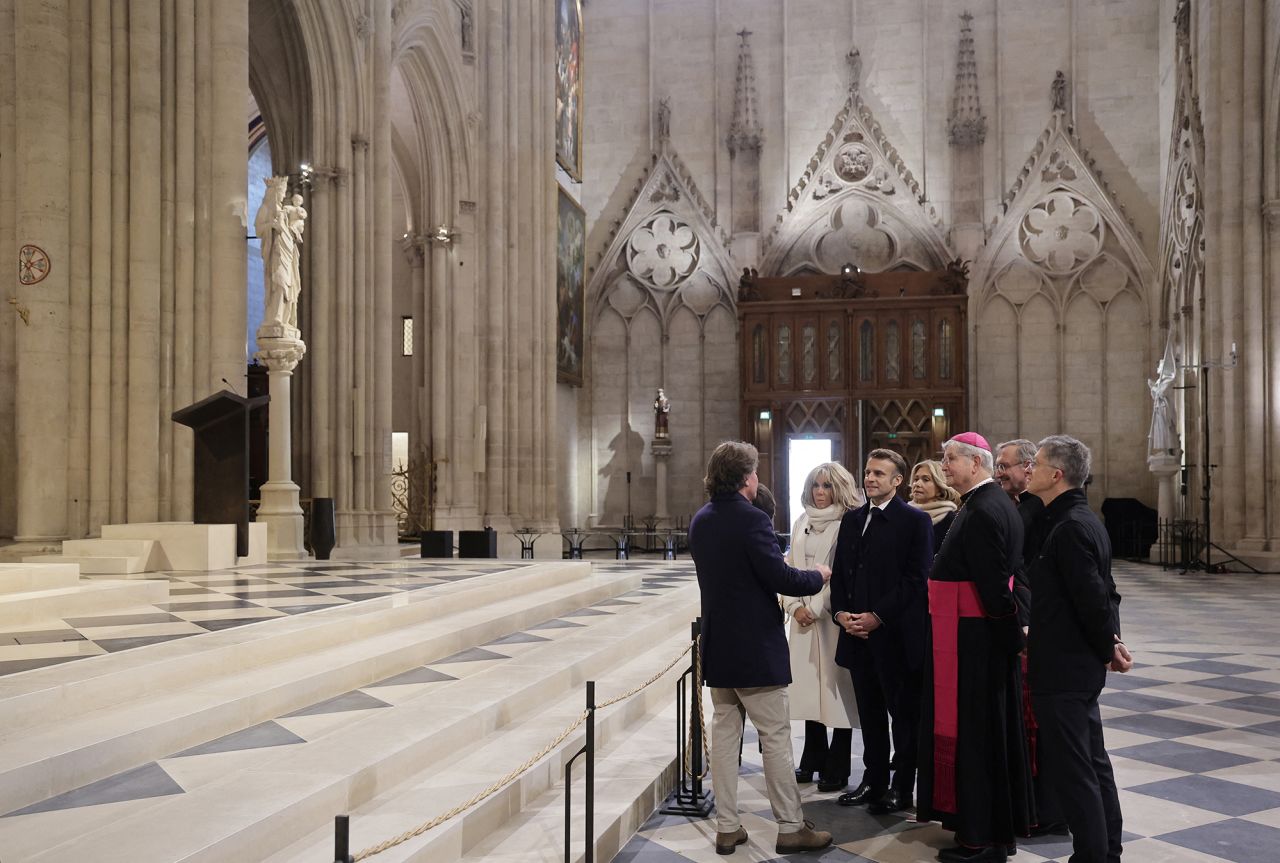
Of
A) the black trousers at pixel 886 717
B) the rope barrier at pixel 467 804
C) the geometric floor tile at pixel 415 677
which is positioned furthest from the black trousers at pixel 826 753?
the geometric floor tile at pixel 415 677

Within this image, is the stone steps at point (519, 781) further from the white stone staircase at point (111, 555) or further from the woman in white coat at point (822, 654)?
the white stone staircase at point (111, 555)

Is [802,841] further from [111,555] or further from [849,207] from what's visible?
[849,207]

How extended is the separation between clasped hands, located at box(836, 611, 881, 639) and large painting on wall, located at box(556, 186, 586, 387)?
60.2 feet

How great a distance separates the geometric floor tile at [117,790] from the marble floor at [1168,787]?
1676mm

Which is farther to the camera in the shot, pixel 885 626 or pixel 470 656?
pixel 470 656

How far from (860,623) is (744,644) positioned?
0.65 metres

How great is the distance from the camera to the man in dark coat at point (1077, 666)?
12.1ft

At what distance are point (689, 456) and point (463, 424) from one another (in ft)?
25.9

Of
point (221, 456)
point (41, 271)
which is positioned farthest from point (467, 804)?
point (41, 271)

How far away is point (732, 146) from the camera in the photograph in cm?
2469

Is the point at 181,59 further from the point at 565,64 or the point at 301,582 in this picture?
the point at 565,64

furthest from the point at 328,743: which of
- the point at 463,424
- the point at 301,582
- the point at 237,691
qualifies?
the point at 463,424

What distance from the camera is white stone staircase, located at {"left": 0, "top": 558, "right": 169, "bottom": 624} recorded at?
6277 mm

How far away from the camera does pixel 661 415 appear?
24.1 metres
